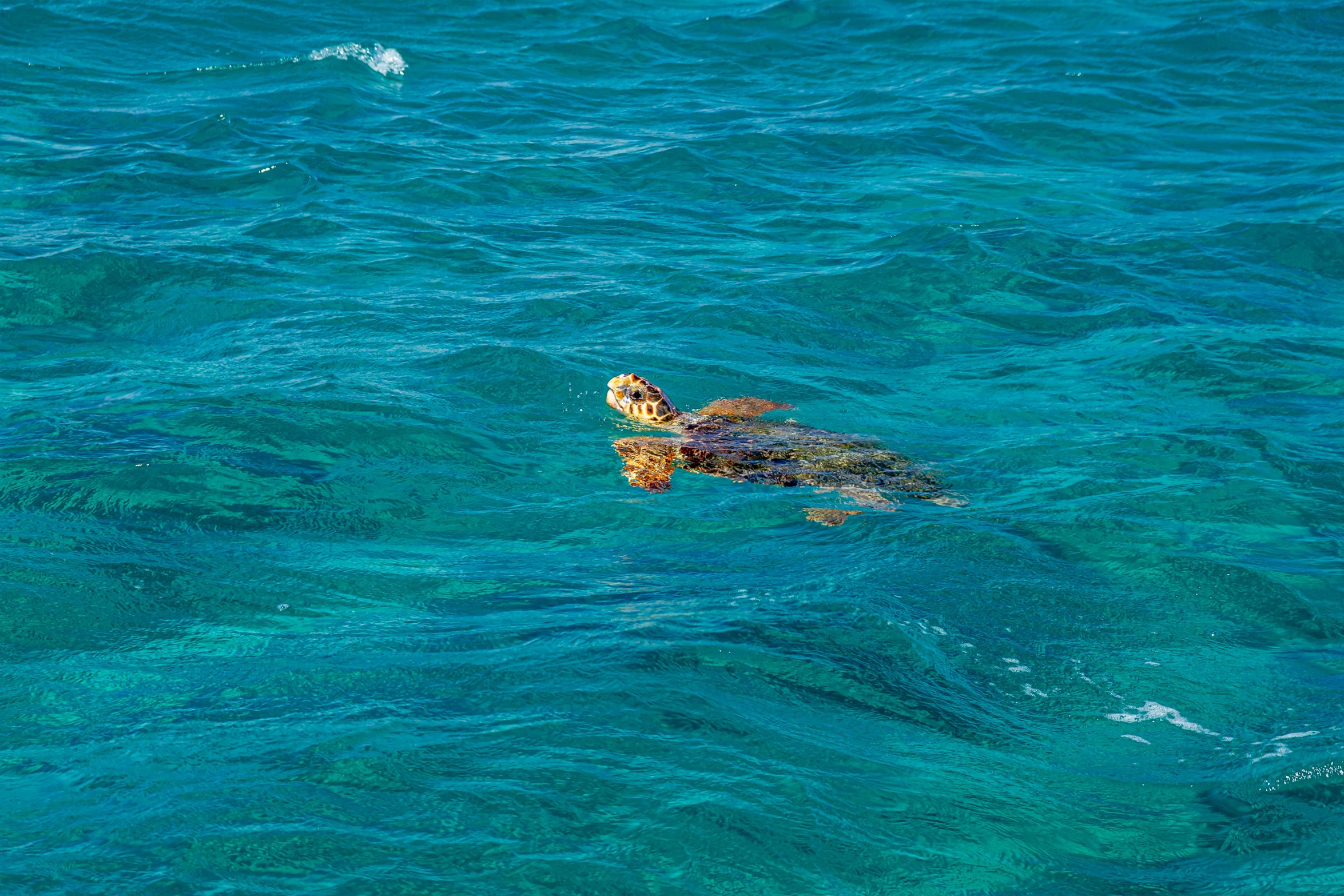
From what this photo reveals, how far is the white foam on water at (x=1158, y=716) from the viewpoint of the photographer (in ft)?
17.5

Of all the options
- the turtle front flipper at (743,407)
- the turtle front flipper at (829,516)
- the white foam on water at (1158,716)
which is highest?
the turtle front flipper at (743,407)

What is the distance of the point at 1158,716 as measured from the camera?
17.7ft

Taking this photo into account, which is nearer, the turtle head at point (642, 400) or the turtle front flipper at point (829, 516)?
the turtle front flipper at point (829, 516)

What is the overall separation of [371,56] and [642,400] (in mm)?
9232

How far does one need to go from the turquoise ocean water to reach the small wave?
9 centimetres

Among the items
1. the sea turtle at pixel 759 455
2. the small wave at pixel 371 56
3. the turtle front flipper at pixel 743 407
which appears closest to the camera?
the sea turtle at pixel 759 455

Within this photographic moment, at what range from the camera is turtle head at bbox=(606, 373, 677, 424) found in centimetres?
818

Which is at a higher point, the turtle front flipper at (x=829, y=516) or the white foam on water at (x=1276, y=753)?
the white foam on water at (x=1276, y=753)

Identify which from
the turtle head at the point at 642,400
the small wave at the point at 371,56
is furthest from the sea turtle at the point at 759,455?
the small wave at the point at 371,56

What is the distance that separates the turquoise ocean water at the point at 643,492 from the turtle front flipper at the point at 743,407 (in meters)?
0.28

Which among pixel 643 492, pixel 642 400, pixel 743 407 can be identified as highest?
pixel 642 400

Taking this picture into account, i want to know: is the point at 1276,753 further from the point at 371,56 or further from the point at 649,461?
the point at 371,56

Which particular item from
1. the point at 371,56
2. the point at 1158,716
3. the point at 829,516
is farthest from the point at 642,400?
the point at 371,56

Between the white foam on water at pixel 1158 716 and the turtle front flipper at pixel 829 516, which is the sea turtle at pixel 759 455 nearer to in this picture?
the turtle front flipper at pixel 829 516
